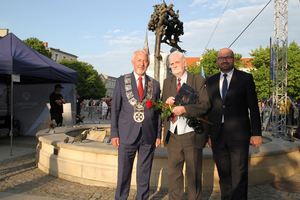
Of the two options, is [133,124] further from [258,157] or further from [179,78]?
[258,157]

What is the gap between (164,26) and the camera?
10.3m

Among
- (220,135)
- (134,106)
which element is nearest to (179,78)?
(134,106)

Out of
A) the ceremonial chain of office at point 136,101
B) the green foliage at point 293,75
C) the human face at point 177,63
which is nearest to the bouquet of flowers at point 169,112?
the ceremonial chain of office at point 136,101

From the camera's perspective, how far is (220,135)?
3.04m

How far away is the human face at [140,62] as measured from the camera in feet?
10.2

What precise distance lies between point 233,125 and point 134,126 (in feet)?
3.98

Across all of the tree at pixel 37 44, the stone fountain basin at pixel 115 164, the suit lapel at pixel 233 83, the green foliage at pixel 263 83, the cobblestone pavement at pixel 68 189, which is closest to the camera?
the suit lapel at pixel 233 83

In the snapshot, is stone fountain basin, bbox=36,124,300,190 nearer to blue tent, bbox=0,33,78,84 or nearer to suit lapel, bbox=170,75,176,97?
suit lapel, bbox=170,75,176,97

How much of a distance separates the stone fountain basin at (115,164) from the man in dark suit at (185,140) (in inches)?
45.6

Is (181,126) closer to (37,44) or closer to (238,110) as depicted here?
(238,110)

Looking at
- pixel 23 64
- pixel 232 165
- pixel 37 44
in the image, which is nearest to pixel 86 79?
pixel 37 44

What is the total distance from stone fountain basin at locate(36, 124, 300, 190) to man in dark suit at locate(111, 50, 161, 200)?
1061mm

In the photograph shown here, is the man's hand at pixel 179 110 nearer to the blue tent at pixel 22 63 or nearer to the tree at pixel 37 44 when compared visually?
the blue tent at pixel 22 63

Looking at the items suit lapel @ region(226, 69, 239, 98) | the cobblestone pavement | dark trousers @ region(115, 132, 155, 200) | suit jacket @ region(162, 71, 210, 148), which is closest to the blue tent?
the cobblestone pavement
